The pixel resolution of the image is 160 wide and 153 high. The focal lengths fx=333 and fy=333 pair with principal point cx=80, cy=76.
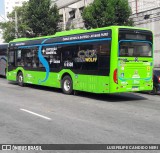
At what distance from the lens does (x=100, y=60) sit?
46.4ft

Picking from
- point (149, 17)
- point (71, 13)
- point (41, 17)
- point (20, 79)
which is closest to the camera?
point (20, 79)

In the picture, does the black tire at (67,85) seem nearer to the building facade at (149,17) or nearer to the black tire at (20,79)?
the black tire at (20,79)

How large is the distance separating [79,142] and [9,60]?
1623 centimetres

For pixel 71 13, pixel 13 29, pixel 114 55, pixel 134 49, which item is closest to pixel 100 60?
pixel 114 55

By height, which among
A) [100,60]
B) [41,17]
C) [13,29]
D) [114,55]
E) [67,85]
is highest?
[41,17]

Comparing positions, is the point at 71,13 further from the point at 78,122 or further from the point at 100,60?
the point at 78,122

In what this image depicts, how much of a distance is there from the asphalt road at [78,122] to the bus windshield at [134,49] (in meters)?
2.07

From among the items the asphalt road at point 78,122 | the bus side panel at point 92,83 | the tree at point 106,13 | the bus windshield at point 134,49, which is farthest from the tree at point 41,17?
the asphalt road at point 78,122

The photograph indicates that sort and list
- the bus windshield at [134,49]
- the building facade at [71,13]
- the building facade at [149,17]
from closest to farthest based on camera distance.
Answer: the bus windshield at [134,49]
the building facade at [149,17]
the building facade at [71,13]

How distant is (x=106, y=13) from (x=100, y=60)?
40.3ft

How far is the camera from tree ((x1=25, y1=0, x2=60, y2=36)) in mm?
34156

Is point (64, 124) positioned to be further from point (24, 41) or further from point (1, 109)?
point (24, 41)

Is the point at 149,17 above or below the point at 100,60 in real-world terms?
above

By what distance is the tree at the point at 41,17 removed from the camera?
1345 inches
